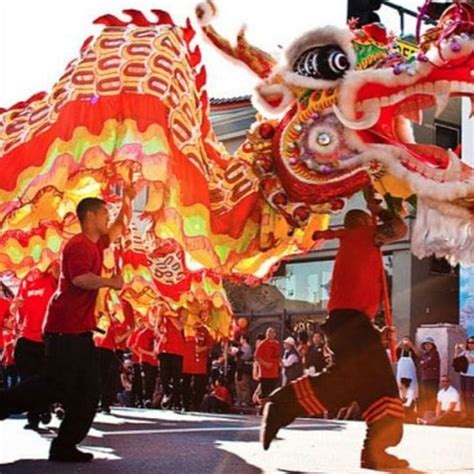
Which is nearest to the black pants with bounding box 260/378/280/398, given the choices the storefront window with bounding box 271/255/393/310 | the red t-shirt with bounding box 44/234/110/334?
the storefront window with bounding box 271/255/393/310

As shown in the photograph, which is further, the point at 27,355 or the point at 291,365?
the point at 291,365

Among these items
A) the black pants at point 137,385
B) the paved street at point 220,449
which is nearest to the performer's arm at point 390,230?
the paved street at point 220,449

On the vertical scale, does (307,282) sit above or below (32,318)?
above

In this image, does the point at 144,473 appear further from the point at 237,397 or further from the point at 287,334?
the point at 287,334

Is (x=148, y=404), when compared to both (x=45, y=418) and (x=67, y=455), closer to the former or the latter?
(x=45, y=418)

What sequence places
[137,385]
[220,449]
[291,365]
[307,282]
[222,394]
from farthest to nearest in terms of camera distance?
[307,282]
[137,385]
[222,394]
[291,365]
[220,449]

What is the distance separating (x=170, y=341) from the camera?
13.1 metres

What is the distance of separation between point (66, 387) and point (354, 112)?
229 cm

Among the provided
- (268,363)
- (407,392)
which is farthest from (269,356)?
(407,392)

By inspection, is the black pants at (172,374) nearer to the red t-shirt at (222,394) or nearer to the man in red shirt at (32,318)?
the red t-shirt at (222,394)

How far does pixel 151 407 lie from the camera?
15023 millimetres

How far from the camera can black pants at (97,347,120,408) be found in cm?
1093

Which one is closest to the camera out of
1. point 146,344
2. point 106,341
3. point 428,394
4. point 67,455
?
point 67,455

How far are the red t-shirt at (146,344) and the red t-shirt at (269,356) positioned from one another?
1.66 metres
